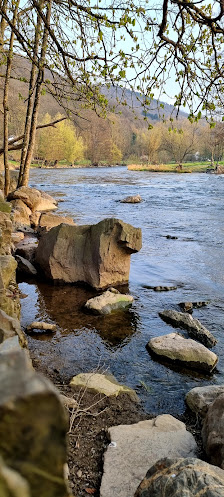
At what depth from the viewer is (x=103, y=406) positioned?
4.97 m

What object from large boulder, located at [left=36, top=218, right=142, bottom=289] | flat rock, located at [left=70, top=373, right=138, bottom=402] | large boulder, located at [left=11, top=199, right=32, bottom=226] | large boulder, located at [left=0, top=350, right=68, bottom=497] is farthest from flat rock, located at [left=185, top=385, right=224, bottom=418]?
large boulder, located at [left=11, top=199, right=32, bottom=226]

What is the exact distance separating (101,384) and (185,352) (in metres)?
1.52

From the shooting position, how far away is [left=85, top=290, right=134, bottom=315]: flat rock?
8.06 meters

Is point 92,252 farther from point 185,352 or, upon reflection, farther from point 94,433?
point 94,433

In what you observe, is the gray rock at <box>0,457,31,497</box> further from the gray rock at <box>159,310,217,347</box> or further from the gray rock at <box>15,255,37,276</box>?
the gray rock at <box>15,255,37,276</box>

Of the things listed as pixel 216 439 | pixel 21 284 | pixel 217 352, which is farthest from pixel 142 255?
pixel 216 439

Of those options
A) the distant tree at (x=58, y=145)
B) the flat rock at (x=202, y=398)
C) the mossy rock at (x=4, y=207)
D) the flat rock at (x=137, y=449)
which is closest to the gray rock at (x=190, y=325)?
the flat rock at (x=202, y=398)

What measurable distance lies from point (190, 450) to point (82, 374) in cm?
200

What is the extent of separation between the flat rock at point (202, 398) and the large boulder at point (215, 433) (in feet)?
1.63

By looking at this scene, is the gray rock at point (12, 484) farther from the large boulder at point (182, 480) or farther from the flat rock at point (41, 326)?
the flat rock at point (41, 326)

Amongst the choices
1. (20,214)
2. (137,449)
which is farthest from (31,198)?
(137,449)

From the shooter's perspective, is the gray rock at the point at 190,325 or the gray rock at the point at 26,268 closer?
the gray rock at the point at 190,325

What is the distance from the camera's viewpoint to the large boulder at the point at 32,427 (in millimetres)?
837

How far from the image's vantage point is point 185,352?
20.5ft
